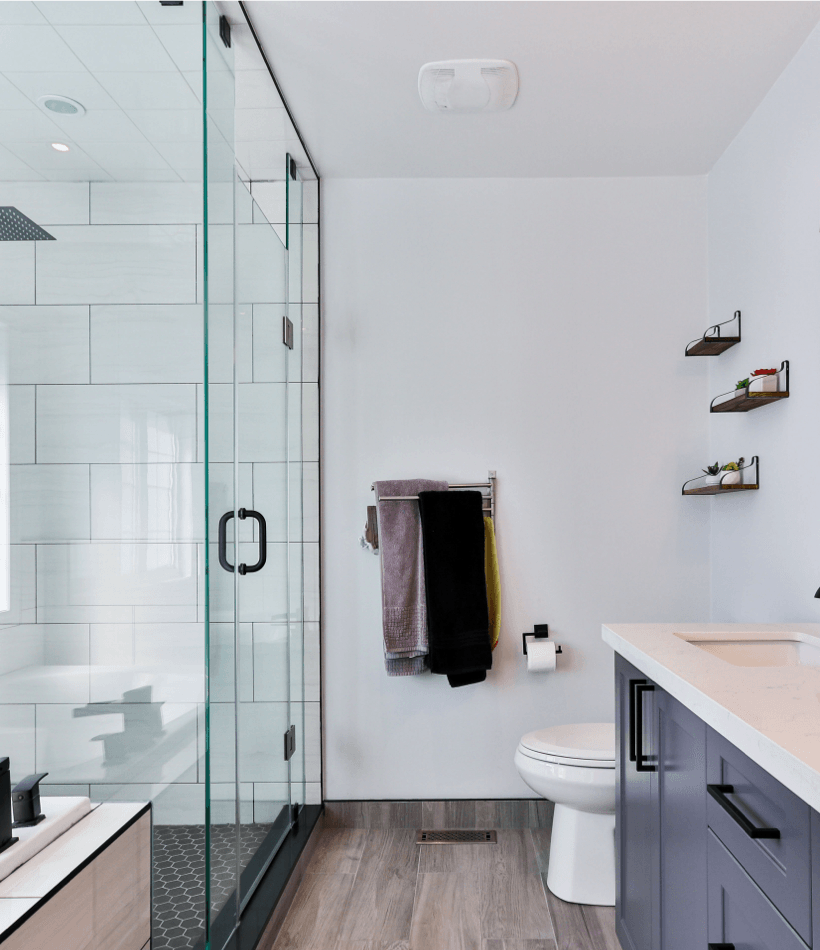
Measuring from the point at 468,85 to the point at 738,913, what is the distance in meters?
2.12

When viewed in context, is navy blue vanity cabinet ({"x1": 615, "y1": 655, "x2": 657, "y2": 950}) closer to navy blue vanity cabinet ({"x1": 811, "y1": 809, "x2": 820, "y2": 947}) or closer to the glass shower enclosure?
navy blue vanity cabinet ({"x1": 811, "y1": 809, "x2": 820, "y2": 947})

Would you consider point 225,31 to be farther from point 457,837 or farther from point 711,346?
point 457,837

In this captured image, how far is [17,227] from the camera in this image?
111 cm

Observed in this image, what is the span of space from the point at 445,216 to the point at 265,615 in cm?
166

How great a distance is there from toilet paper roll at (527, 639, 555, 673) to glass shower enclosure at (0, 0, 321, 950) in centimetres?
104

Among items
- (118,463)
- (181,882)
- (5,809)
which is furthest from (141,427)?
(181,882)

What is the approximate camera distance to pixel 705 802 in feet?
4.10

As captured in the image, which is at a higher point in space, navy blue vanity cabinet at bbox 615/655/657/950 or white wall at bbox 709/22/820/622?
white wall at bbox 709/22/820/622

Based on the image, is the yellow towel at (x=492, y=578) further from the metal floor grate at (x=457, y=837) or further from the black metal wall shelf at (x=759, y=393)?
the black metal wall shelf at (x=759, y=393)

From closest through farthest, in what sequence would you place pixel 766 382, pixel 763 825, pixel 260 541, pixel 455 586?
pixel 763 825, pixel 260 541, pixel 766 382, pixel 455 586

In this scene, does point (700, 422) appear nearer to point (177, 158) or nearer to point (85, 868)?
point (177, 158)

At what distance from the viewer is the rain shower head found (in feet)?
3.56

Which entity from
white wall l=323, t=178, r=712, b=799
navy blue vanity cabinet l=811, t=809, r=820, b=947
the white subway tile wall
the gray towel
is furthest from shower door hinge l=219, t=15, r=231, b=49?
navy blue vanity cabinet l=811, t=809, r=820, b=947

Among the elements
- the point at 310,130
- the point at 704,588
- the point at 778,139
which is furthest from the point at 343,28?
the point at 704,588
